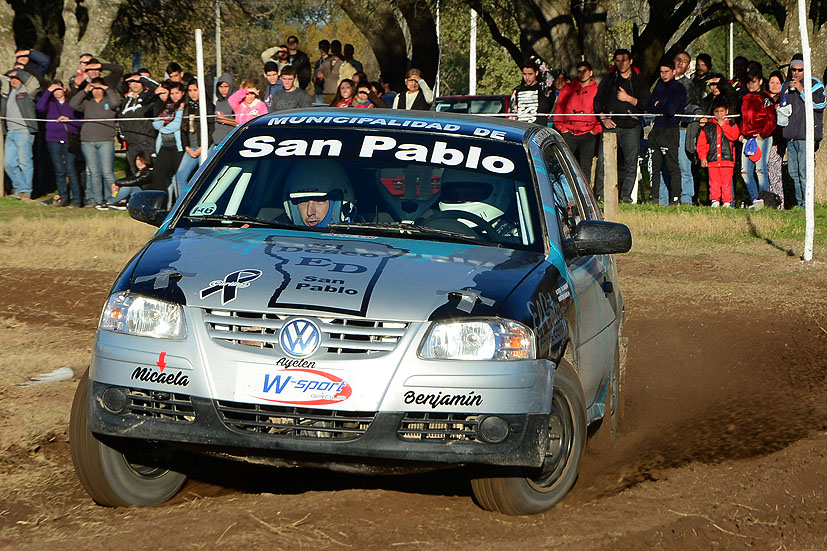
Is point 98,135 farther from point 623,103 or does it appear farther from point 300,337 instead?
point 300,337

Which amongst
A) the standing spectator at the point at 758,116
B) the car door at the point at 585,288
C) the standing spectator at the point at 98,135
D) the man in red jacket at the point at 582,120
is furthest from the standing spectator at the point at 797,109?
the car door at the point at 585,288

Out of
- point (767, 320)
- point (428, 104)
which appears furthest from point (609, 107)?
point (767, 320)

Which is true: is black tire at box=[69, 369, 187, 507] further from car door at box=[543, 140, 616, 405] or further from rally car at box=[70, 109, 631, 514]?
car door at box=[543, 140, 616, 405]

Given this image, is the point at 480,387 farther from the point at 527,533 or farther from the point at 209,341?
the point at 209,341

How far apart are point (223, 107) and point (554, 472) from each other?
14.4 metres

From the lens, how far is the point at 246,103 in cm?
1805

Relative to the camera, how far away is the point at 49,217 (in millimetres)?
18297

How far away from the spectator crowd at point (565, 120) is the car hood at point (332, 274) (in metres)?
11.5

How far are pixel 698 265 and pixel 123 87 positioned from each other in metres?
12.5

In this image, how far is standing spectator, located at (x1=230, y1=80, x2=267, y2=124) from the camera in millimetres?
17812

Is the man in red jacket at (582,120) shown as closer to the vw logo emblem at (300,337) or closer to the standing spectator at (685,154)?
the standing spectator at (685,154)

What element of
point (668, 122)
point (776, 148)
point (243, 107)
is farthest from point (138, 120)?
point (776, 148)

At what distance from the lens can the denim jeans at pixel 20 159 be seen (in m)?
20.6

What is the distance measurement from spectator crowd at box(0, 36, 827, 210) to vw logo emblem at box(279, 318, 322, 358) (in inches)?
482
